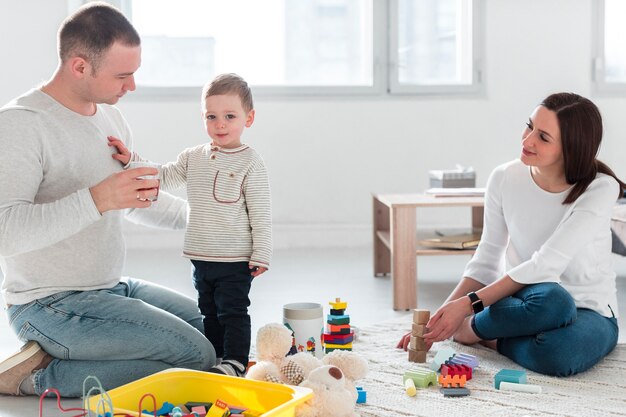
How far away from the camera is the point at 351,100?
4.44 meters

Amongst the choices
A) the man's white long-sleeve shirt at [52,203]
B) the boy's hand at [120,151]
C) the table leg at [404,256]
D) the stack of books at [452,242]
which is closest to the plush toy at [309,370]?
the man's white long-sleeve shirt at [52,203]

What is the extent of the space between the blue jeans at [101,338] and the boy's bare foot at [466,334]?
2.41 ft

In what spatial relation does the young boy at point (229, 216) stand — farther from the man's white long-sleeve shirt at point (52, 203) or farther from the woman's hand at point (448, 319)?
the woman's hand at point (448, 319)

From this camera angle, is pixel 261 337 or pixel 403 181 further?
pixel 403 181

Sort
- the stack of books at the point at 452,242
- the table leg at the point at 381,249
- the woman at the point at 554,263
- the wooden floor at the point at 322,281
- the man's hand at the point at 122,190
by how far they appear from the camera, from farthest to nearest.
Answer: the table leg at the point at 381,249, the stack of books at the point at 452,242, the wooden floor at the point at 322,281, the woman at the point at 554,263, the man's hand at the point at 122,190

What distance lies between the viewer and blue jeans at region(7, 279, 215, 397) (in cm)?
177

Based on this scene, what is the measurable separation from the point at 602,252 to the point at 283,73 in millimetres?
2698

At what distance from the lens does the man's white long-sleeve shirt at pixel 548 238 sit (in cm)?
201

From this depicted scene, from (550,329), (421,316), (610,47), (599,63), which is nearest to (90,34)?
(421,316)

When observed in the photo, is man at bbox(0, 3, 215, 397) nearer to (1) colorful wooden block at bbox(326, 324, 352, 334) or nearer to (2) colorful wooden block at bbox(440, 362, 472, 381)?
(1) colorful wooden block at bbox(326, 324, 352, 334)

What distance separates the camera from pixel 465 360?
200cm

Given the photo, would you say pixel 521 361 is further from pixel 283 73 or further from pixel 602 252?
pixel 283 73

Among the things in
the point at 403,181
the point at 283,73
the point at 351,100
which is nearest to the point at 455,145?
the point at 403,181

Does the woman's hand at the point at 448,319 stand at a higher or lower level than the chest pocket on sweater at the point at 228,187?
lower
